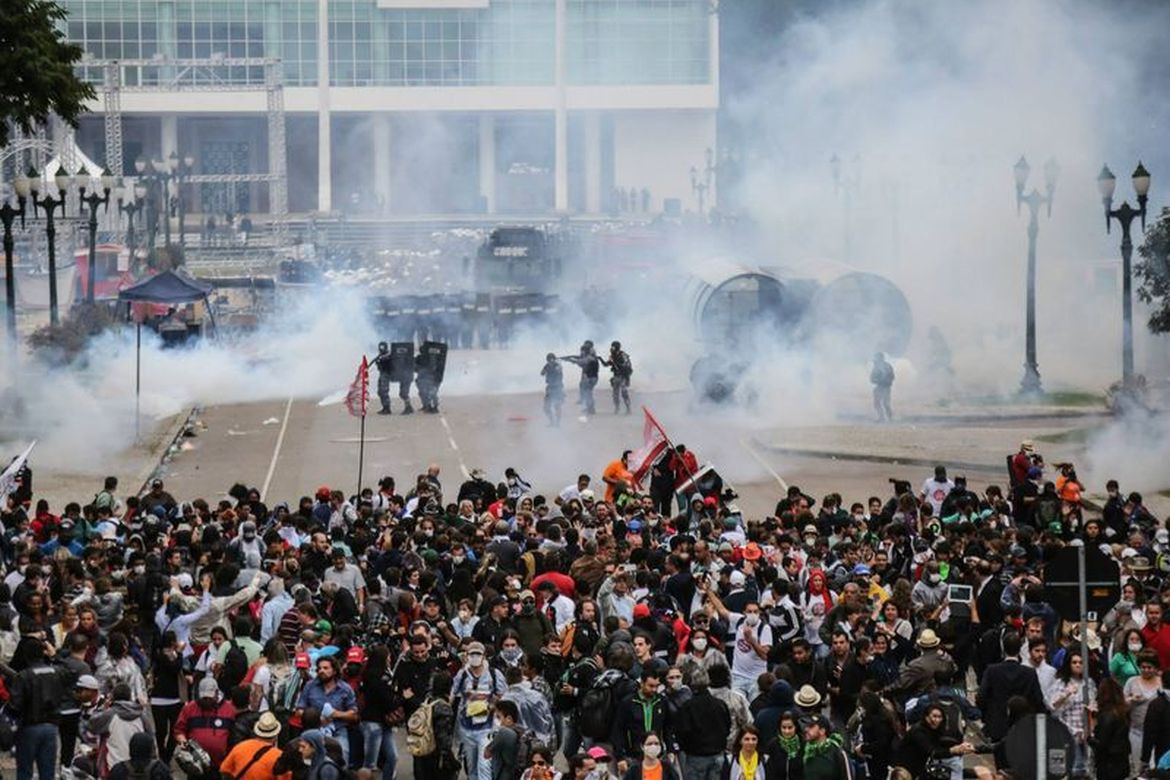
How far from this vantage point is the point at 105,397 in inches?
1704

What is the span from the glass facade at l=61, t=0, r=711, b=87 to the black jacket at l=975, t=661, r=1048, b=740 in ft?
292

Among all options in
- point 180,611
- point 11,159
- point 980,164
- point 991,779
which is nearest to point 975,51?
point 980,164

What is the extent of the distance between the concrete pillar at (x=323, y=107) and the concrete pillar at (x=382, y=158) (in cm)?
208

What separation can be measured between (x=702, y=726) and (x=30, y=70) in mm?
23529

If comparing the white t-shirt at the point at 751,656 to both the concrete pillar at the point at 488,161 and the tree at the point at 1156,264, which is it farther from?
the concrete pillar at the point at 488,161

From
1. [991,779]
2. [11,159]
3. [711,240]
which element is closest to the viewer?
[991,779]

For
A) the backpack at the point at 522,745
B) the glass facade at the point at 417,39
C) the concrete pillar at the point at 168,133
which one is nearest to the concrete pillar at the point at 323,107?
the glass facade at the point at 417,39

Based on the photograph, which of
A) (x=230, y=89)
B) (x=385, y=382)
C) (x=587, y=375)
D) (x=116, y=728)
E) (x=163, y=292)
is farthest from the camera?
(x=230, y=89)

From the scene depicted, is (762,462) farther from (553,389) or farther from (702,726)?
(702,726)

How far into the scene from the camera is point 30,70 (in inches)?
1401

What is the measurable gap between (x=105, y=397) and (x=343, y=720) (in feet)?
94.1

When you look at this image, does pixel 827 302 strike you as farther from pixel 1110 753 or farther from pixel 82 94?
pixel 1110 753

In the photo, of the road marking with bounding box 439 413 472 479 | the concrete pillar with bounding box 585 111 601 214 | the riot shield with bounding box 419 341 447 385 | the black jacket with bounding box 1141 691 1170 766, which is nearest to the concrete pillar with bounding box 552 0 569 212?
the concrete pillar with bounding box 585 111 601 214

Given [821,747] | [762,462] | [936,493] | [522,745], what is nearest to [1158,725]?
[821,747]
